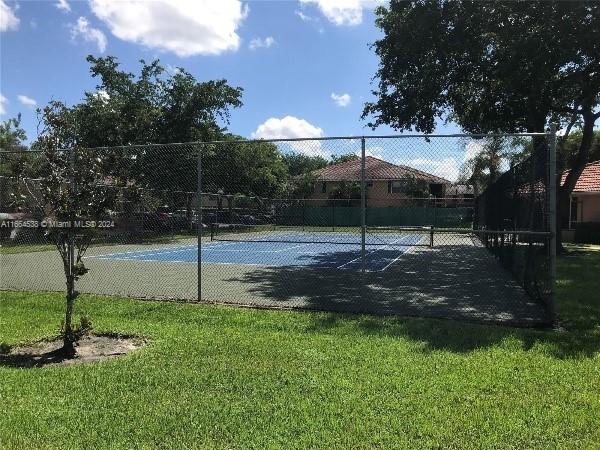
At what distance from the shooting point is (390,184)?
1030 cm

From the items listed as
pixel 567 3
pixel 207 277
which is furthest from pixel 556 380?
pixel 567 3

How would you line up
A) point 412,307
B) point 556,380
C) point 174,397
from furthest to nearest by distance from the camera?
point 412,307 → point 556,380 → point 174,397

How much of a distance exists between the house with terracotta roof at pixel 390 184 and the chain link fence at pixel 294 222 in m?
0.03

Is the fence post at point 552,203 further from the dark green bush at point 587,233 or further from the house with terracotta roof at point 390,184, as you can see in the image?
the dark green bush at point 587,233

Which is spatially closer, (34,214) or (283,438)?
(283,438)

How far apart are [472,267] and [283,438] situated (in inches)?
488

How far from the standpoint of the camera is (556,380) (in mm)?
5082

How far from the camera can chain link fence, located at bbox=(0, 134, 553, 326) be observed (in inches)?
257

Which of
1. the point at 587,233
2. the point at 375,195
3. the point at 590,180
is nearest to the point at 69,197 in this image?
the point at 375,195

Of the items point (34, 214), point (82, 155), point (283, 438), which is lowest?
point (283, 438)

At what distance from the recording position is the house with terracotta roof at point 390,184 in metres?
9.65

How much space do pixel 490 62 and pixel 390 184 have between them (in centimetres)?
946

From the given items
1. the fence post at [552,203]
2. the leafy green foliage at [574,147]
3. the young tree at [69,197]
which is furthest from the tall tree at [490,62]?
the leafy green foliage at [574,147]

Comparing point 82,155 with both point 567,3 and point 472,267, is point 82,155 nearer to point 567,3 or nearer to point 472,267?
point 472,267
